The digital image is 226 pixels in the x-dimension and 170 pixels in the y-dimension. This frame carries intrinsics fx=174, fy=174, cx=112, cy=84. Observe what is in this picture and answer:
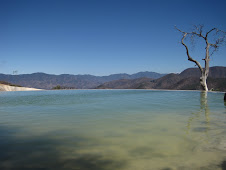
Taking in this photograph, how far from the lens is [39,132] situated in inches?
91.3

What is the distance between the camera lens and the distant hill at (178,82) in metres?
21.3

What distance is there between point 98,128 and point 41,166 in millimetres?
1230

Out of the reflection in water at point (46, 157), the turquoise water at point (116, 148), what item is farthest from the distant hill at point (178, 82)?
the reflection in water at point (46, 157)

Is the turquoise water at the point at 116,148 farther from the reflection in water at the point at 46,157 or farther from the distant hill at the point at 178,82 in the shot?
the distant hill at the point at 178,82

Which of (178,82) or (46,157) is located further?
(178,82)

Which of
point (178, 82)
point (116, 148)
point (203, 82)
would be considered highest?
point (178, 82)

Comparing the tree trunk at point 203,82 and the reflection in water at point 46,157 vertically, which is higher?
the tree trunk at point 203,82

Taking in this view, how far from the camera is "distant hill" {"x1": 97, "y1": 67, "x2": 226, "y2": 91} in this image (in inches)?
837

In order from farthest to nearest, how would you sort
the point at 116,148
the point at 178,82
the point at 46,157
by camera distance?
the point at 178,82, the point at 116,148, the point at 46,157

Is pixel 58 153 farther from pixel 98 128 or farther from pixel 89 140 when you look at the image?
pixel 98 128

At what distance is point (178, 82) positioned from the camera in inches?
1088

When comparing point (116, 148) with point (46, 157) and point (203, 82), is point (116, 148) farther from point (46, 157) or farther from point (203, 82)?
point (203, 82)

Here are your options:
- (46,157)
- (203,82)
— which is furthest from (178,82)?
(46,157)

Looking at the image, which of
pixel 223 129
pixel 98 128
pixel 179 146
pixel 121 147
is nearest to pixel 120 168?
pixel 121 147
